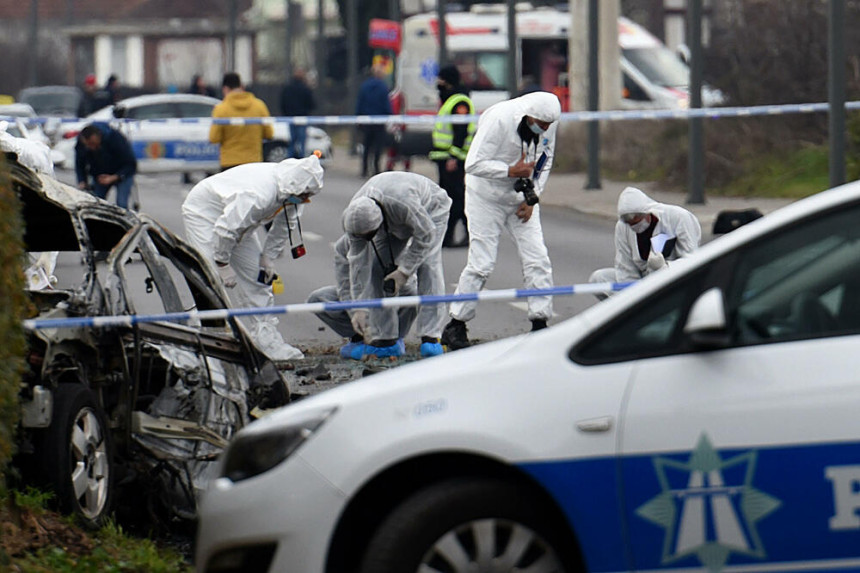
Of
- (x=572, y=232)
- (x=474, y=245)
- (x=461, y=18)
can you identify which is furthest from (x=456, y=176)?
(x=461, y=18)

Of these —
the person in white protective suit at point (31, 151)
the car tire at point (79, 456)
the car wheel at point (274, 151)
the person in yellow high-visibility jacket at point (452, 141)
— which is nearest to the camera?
the car tire at point (79, 456)

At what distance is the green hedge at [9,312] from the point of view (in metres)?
5.61

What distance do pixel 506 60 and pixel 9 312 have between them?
29.3m

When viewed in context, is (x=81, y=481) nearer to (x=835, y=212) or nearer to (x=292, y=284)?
(x=835, y=212)

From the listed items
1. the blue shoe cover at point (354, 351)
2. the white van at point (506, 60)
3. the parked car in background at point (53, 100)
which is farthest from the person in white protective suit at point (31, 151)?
the parked car in background at point (53, 100)

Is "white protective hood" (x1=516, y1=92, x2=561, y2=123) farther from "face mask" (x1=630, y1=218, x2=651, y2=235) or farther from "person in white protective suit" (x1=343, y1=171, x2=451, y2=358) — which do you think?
"face mask" (x1=630, y1=218, x2=651, y2=235)

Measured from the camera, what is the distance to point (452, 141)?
1720 centimetres

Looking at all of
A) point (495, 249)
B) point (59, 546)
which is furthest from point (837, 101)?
point (59, 546)

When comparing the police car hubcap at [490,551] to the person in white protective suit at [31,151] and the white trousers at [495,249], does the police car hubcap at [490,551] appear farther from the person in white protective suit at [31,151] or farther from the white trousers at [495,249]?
the person in white protective suit at [31,151]

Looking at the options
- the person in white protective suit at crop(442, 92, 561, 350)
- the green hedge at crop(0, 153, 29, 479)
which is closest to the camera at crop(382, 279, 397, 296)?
the person in white protective suit at crop(442, 92, 561, 350)

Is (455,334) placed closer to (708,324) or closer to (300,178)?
(300,178)

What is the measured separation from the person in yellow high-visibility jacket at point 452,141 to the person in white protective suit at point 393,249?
5.85 m

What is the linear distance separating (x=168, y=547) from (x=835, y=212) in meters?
3.29

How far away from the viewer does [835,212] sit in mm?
4914
